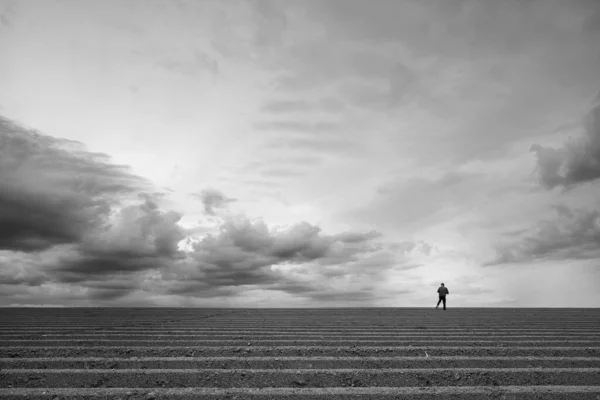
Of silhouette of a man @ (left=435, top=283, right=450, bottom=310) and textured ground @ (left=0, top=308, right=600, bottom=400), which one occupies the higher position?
silhouette of a man @ (left=435, top=283, right=450, bottom=310)

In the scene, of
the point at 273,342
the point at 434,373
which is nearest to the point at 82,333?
the point at 273,342

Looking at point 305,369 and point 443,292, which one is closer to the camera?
point 305,369

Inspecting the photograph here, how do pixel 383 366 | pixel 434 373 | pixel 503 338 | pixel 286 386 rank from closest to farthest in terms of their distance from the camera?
pixel 286 386
pixel 434 373
pixel 383 366
pixel 503 338

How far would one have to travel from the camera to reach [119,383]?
736cm

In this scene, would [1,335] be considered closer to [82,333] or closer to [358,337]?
[82,333]

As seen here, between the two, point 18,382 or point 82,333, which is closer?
point 18,382

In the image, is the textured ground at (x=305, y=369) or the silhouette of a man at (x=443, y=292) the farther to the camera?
the silhouette of a man at (x=443, y=292)

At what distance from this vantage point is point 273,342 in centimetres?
1176

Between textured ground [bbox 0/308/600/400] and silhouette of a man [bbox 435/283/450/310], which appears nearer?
textured ground [bbox 0/308/600/400]

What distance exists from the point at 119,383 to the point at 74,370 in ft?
4.51

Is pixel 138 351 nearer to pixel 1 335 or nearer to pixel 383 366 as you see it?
pixel 383 366

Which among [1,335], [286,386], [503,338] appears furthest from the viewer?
[1,335]

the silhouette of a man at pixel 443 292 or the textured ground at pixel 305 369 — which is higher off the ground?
the silhouette of a man at pixel 443 292

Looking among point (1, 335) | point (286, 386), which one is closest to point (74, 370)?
point (286, 386)
